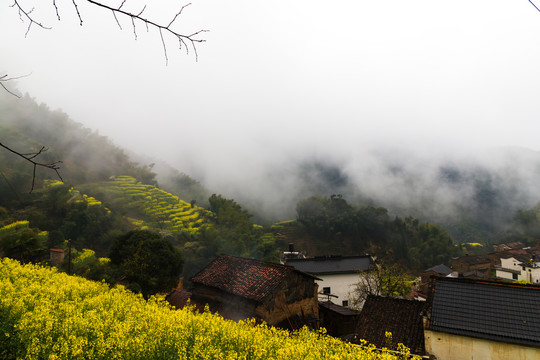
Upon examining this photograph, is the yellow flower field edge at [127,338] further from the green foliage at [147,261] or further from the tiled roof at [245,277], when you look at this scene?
the green foliage at [147,261]

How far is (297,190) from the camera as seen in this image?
489 feet

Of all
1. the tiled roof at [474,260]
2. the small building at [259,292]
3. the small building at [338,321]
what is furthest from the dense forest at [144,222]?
the small building at [338,321]

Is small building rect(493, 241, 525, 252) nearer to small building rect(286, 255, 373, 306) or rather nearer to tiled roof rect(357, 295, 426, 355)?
small building rect(286, 255, 373, 306)

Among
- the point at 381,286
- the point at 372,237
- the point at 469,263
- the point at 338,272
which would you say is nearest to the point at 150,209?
the point at 338,272

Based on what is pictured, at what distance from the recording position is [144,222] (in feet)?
196

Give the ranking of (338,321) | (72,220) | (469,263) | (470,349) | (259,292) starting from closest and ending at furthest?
(470,349) → (259,292) → (338,321) → (72,220) → (469,263)

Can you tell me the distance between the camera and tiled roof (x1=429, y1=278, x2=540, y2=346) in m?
14.2

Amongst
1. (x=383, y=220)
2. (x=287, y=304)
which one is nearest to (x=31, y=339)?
(x=287, y=304)

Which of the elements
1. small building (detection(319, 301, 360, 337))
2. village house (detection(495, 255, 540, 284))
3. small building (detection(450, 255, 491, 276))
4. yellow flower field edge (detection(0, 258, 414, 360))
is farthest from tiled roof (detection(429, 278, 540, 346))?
small building (detection(450, 255, 491, 276))

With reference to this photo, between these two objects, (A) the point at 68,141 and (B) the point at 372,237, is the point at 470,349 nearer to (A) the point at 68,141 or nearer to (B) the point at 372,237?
(B) the point at 372,237

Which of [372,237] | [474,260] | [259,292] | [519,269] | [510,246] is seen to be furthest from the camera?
[372,237]

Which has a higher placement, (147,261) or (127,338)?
(147,261)

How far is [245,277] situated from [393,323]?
1037 centimetres

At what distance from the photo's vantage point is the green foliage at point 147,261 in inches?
1100
